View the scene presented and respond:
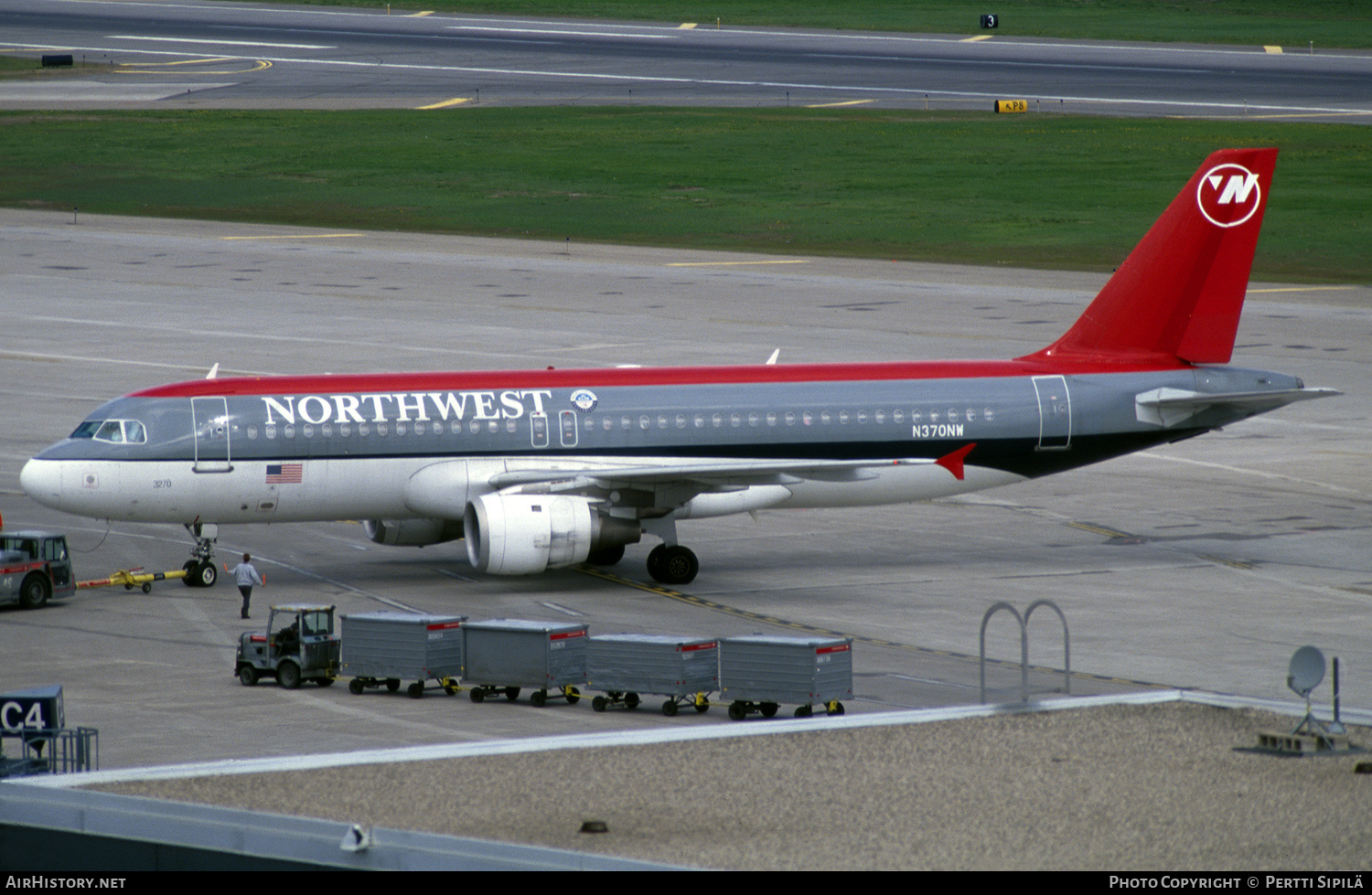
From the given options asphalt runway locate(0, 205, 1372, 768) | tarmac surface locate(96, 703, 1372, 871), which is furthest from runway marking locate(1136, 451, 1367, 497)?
tarmac surface locate(96, 703, 1372, 871)

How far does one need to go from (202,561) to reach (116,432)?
3.65 metres

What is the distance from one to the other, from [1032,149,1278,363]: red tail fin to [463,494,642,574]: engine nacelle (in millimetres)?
13968

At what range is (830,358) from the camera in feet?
247

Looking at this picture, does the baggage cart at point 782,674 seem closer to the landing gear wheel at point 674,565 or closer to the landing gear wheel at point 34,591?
the landing gear wheel at point 674,565

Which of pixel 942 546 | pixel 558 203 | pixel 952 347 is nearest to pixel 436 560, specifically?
pixel 942 546

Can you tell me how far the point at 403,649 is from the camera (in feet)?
123

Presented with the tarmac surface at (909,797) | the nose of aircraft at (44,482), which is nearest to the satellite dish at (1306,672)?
the tarmac surface at (909,797)

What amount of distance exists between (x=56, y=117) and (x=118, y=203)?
31.1 meters

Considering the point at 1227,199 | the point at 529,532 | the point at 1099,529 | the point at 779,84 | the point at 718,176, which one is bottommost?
the point at 1099,529

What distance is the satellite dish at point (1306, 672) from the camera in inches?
1120

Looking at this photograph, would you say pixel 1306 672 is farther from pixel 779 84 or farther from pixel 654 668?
pixel 779 84

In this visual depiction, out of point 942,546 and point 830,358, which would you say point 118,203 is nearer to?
point 830,358

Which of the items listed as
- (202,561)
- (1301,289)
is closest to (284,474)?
(202,561)

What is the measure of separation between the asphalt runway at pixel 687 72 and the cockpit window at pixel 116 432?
358 feet
